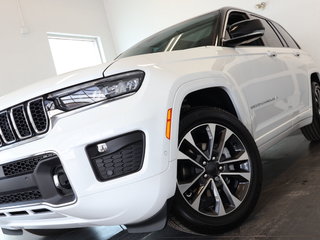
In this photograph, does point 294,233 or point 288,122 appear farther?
point 288,122

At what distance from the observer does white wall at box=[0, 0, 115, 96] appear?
20.4 feet

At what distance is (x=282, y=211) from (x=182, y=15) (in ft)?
19.3

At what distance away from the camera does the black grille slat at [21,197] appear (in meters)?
1.79

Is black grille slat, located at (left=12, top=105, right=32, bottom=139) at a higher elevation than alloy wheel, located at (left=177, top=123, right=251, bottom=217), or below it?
higher

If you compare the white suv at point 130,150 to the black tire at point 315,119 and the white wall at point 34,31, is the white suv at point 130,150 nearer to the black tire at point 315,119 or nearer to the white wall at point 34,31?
the black tire at point 315,119

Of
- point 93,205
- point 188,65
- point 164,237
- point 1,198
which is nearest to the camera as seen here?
point 93,205

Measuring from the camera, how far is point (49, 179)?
5.57 feet

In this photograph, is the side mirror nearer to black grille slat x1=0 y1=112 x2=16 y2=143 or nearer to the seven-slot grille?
the seven-slot grille

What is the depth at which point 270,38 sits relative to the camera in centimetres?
365

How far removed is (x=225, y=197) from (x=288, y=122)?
133cm

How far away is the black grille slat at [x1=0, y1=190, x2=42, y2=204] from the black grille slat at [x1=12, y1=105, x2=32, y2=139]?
28 cm

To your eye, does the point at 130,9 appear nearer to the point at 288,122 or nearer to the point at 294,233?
the point at 288,122

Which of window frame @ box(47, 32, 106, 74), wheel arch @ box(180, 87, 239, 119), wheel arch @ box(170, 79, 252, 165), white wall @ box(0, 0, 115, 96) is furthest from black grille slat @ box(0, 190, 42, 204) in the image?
window frame @ box(47, 32, 106, 74)

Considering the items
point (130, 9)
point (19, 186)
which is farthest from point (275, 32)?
point (130, 9)
